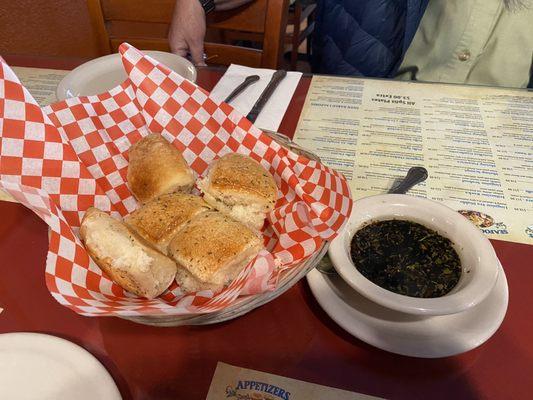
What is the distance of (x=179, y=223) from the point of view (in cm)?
76

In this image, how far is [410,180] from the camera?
962 mm

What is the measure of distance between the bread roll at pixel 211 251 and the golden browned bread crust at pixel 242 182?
0.23ft

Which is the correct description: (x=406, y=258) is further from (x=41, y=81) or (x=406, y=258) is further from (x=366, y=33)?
(x=41, y=81)

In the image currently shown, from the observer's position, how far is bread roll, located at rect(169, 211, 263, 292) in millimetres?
680

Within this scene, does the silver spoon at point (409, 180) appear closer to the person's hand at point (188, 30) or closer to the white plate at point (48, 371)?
the white plate at point (48, 371)

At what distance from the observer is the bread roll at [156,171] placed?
83cm

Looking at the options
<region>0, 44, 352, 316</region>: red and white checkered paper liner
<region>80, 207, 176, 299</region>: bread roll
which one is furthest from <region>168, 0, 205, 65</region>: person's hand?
<region>80, 207, 176, 299</region>: bread roll

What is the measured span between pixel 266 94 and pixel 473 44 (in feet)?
2.49

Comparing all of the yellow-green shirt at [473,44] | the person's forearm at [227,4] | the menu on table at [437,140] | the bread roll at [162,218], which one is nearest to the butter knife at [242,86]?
the menu on table at [437,140]

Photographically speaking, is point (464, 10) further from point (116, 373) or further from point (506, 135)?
point (116, 373)

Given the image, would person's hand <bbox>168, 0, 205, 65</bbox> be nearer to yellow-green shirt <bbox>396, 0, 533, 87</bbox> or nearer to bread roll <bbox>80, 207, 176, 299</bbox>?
yellow-green shirt <bbox>396, 0, 533, 87</bbox>

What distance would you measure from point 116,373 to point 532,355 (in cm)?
68

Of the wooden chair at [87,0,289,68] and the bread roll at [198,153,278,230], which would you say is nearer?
the bread roll at [198,153,278,230]

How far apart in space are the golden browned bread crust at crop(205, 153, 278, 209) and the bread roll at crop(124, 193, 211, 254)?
2.5 inches
